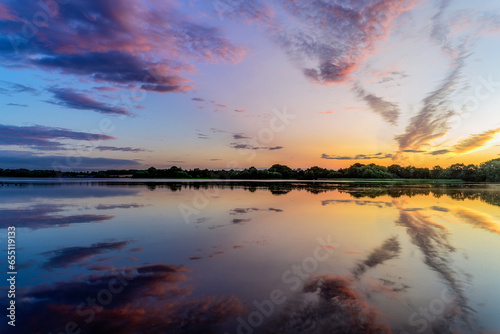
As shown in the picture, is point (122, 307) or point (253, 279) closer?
point (122, 307)

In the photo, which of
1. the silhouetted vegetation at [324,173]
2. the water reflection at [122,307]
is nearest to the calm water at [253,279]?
the water reflection at [122,307]

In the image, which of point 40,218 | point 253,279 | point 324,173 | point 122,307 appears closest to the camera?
point 122,307

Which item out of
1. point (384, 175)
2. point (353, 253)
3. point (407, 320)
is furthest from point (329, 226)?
point (384, 175)

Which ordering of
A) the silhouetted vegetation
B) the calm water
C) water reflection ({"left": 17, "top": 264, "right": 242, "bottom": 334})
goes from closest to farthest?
1. water reflection ({"left": 17, "top": 264, "right": 242, "bottom": 334})
2. the calm water
3. the silhouetted vegetation

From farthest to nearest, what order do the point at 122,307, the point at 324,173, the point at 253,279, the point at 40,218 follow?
the point at 324,173, the point at 40,218, the point at 253,279, the point at 122,307

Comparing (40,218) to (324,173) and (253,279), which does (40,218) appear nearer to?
(253,279)

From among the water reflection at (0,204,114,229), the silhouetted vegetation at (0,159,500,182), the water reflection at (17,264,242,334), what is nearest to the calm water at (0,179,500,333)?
the water reflection at (17,264,242,334)

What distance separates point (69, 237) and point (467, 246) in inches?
728

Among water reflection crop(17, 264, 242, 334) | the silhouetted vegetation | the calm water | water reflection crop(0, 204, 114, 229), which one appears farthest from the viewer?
the silhouetted vegetation

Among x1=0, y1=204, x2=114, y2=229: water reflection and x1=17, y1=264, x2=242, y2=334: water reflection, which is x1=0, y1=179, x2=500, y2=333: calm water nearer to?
x1=17, y1=264, x2=242, y2=334: water reflection

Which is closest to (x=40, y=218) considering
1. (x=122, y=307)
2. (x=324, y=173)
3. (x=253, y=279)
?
(x=122, y=307)

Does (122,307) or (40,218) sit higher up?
(40,218)

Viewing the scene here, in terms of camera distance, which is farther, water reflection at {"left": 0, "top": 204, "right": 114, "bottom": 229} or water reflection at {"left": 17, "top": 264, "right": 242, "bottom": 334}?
water reflection at {"left": 0, "top": 204, "right": 114, "bottom": 229}

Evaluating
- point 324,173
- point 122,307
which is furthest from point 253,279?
point 324,173
